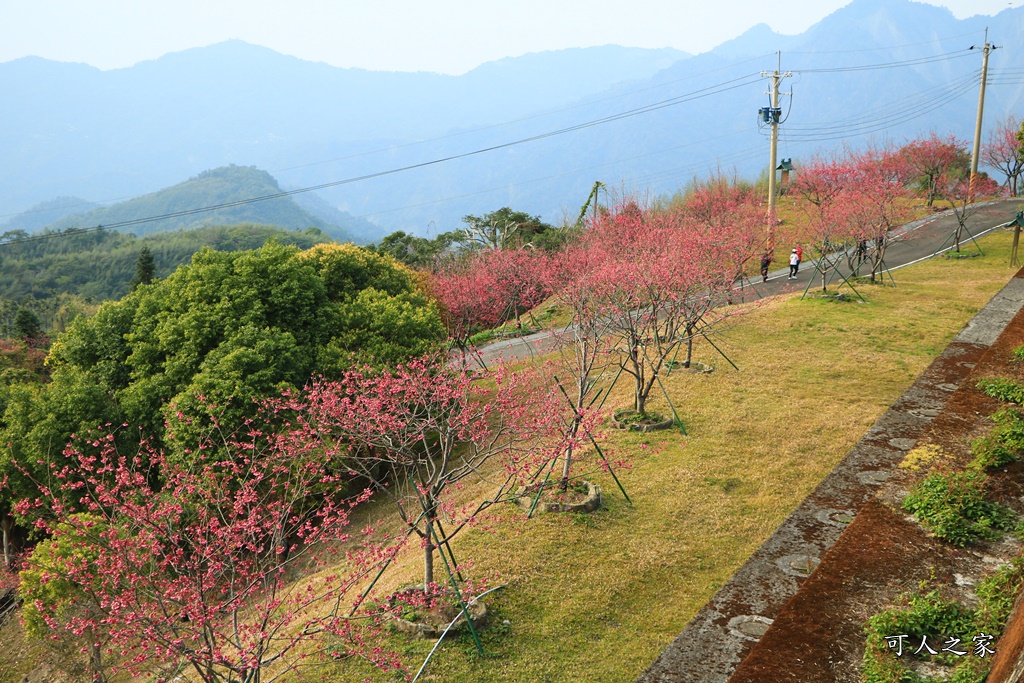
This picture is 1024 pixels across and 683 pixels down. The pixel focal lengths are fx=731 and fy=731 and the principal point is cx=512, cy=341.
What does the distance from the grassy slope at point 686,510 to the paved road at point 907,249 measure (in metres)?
7.47

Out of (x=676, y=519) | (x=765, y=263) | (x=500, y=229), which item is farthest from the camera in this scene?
(x=500, y=229)

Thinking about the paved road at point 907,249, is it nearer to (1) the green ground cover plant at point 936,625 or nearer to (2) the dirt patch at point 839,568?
(2) the dirt patch at point 839,568

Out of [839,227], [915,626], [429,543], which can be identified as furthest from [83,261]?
[915,626]

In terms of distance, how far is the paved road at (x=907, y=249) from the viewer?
2639 centimetres

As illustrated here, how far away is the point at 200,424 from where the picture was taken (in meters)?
15.2

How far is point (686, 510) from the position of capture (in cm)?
1150

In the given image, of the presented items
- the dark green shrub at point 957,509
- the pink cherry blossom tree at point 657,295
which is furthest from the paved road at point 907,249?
the dark green shrub at point 957,509

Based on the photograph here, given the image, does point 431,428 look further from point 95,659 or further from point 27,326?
point 27,326

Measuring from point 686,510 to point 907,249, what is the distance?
92.6 feet

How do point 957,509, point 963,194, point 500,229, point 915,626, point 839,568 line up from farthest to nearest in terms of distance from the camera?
point 500,229 < point 963,194 < point 957,509 < point 839,568 < point 915,626

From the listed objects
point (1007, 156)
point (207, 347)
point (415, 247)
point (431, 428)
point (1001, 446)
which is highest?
point (1001, 446)

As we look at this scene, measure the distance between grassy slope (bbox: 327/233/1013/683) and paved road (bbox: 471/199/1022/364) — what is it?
7465mm

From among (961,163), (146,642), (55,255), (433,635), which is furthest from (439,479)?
(55,255)

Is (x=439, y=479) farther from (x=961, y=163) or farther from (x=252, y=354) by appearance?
(x=961, y=163)
